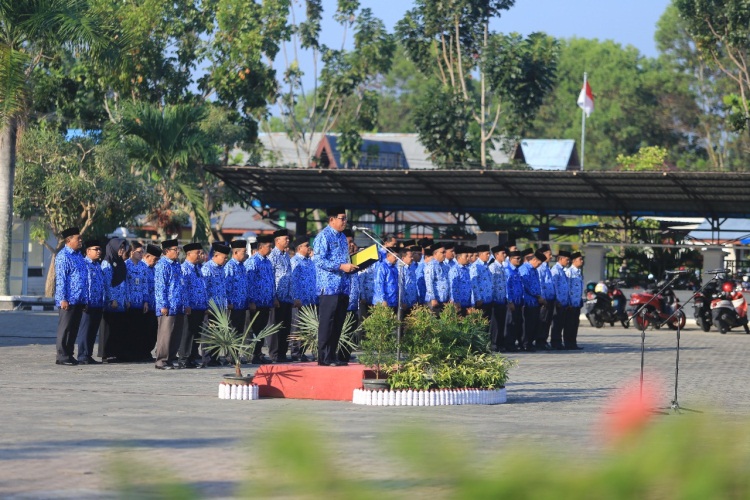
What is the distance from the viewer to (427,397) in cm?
1236

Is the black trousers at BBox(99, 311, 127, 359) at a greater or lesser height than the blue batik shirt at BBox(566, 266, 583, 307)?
lesser

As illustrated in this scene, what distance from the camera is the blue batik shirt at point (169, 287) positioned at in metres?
16.4

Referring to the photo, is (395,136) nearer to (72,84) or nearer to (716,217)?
(72,84)

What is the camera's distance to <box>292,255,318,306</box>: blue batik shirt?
18.4 metres

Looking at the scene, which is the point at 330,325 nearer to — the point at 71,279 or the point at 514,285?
the point at 71,279

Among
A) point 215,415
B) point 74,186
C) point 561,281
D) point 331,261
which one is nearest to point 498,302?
point 561,281

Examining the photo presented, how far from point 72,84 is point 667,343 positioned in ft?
70.7

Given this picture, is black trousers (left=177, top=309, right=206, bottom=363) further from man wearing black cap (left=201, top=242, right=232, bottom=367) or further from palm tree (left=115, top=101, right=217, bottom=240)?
palm tree (left=115, top=101, right=217, bottom=240)

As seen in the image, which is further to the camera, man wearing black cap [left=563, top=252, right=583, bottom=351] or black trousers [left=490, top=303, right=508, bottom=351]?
man wearing black cap [left=563, top=252, right=583, bottom=351]

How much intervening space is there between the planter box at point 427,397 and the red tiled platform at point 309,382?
0.64ft

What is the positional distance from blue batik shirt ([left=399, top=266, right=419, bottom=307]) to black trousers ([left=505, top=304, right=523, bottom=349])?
7.91 ft

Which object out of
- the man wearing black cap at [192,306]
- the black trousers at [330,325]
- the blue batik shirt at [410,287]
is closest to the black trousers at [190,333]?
the man wearing black cap at [192,306]

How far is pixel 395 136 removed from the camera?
65188mm

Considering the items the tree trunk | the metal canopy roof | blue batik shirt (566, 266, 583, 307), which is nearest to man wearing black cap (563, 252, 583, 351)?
blue batik shirt (566, 266, 583, 307)
